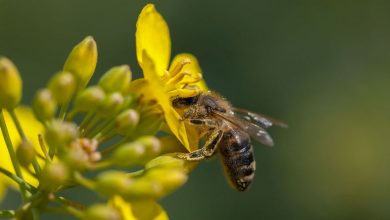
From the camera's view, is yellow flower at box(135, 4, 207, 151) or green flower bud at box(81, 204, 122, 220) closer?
green flower bud at box(81, 204, 122, 220)

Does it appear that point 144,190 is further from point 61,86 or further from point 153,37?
point 153,37

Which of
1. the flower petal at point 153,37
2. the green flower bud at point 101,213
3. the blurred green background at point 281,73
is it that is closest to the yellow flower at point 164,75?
the flower petal at point 153,37

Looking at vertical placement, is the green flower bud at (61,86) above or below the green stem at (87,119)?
above

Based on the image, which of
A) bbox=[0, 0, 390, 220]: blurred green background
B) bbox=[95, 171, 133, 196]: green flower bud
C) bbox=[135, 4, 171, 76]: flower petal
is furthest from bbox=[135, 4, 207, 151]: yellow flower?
bbox=[0, 0, 390, 220]: blurred green background

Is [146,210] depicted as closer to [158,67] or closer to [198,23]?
[158,67]

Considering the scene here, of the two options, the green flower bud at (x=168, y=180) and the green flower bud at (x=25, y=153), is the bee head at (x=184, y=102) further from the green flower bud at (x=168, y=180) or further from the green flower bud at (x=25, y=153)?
the green flower bud at (x=25, y=153)

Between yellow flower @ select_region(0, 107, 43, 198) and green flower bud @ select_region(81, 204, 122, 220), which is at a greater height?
green flower bud @ select_region(81, 204, 122, 220)

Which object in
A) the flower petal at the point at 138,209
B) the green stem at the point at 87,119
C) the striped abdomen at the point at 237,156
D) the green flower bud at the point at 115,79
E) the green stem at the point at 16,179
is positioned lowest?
the striped abdomen at the point at 237,156

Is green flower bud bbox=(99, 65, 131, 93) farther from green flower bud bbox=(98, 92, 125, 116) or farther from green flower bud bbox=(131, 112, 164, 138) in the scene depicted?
green flower bud bbox=(131, 112, 164, 138)
